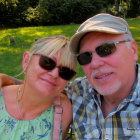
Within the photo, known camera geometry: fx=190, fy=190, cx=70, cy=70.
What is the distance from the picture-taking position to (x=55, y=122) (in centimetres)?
232

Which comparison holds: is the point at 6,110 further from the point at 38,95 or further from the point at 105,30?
the point at 105,30

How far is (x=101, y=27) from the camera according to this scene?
6.84ft

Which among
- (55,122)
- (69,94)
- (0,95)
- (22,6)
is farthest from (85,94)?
(22,6)

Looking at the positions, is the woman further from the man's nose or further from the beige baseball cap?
the man's nose

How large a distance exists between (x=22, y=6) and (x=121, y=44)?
671 inches

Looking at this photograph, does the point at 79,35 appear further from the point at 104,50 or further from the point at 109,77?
the point at 109,77

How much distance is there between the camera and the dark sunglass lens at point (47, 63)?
2.21m

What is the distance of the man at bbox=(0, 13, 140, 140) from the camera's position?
2.03 metres

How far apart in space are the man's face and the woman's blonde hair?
0.78 ft

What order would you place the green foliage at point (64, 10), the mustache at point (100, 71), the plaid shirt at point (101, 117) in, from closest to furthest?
the plaid shirt at point (101, 117) → the mustache at point (100, 71) → the green foliage at point (64, 10)

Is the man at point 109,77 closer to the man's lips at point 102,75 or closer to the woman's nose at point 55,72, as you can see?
the man's lips at point 102,75

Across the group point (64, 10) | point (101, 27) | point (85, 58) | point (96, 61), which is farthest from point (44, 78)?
point (64, 10)

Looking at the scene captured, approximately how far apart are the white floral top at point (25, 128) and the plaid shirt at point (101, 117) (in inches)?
13.8

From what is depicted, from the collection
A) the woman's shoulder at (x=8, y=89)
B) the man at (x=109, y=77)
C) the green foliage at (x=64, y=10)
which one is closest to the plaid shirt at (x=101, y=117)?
the man at (x=109, y=77)
